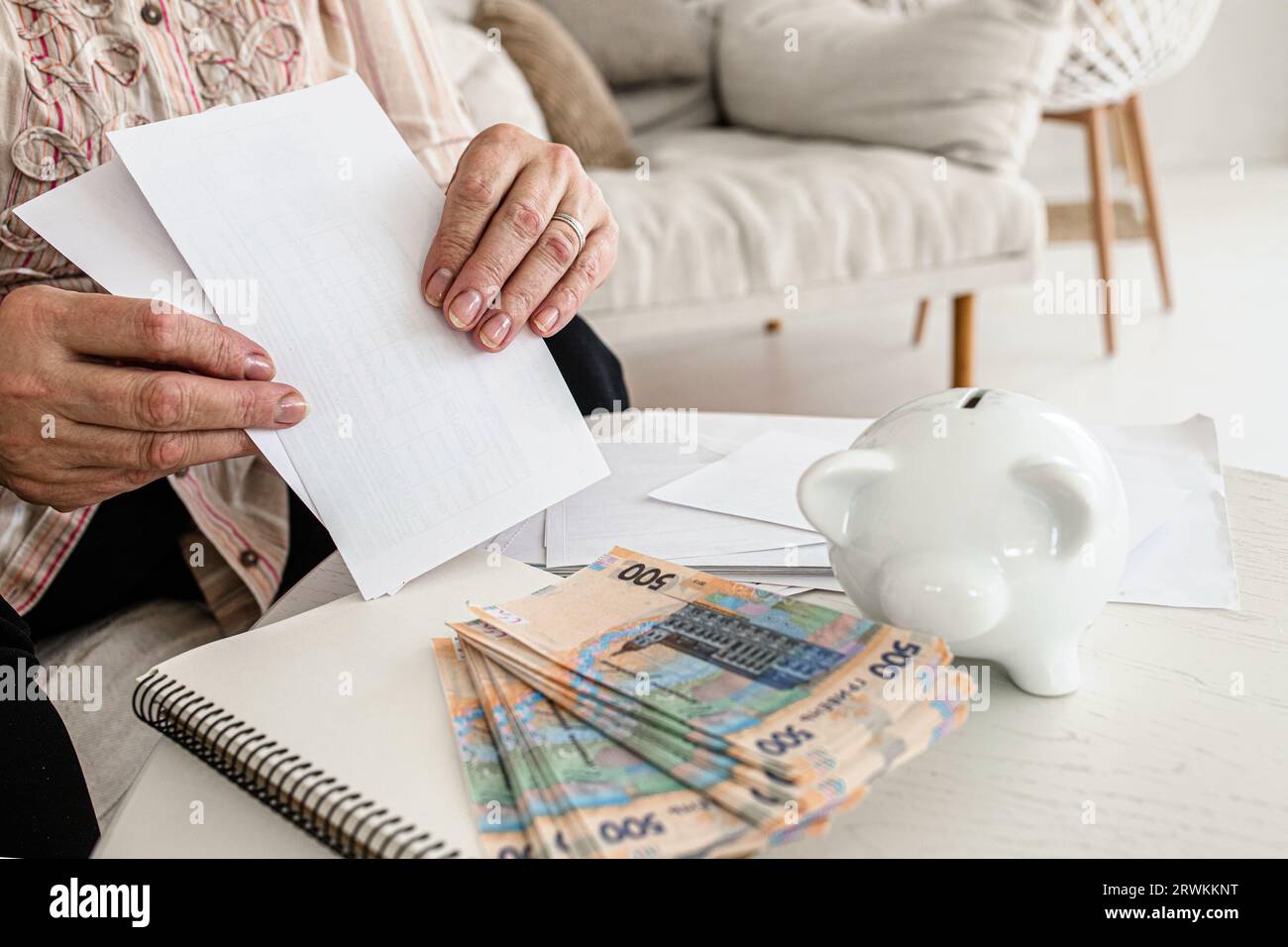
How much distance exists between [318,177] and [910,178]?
4.03 feet

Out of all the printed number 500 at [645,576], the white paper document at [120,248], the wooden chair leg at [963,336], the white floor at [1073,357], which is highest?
the white paper document at [120,248]

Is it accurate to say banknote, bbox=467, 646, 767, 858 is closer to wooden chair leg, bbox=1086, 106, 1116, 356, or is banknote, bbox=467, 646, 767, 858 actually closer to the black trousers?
the black trousers

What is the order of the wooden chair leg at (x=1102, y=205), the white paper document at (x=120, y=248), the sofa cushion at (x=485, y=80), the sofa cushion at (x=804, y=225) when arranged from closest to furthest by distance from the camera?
the white paper document at (x=120, y=248)
the sofa cushion at (x=804, y=225)
the sofa cushion at (x=485, y=80)
the wooden chair leg at (x=1102, y=205)

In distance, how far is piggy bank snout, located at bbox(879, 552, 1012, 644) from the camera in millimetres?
472

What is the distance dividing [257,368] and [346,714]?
20 centimetres

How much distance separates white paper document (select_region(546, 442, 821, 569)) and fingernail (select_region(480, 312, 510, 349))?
125mm

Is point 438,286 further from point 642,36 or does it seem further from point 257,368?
point 642,36

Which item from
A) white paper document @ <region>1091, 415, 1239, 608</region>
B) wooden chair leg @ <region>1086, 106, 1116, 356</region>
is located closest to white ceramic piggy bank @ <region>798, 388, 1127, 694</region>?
white paper document @ <region>1091, 415, 1239, 608</region>

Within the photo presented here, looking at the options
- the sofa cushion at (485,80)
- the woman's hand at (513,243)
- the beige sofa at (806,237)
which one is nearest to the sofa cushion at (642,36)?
the sofa cushion at (485,80)

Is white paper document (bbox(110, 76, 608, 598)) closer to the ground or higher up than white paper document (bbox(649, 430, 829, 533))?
higher up

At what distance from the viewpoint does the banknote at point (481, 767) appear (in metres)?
0.41

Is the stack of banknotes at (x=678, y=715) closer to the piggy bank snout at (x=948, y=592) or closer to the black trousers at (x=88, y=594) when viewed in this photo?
the piggy bank snout at (x=948, y=592)

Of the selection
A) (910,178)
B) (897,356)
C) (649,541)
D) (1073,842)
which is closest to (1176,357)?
(897,356)

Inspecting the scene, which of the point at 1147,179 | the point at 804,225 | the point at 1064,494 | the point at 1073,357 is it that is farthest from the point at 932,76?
the point at 1064,494
